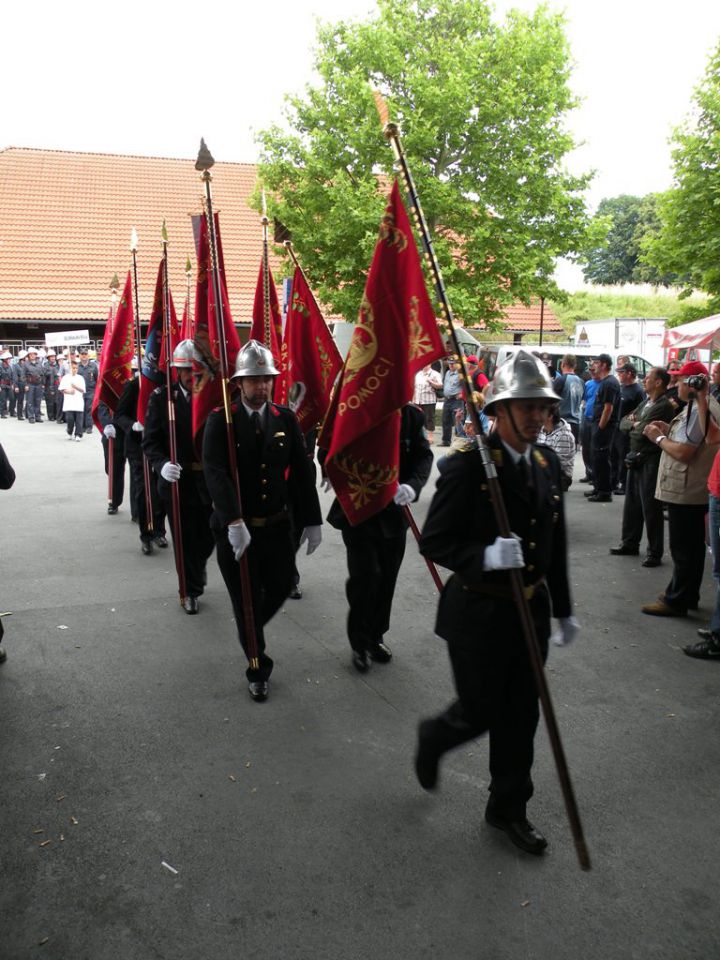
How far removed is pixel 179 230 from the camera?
3141cm

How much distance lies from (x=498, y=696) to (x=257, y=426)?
96.3 inches

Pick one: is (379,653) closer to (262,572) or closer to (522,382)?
(262,572)

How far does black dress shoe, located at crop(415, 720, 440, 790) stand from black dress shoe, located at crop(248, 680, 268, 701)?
57.2 inches

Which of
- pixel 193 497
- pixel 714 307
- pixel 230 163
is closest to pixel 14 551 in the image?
pixel 193 497

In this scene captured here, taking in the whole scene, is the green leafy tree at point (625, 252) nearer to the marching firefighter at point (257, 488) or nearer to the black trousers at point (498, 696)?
the marching firefighter at point (257, 488)

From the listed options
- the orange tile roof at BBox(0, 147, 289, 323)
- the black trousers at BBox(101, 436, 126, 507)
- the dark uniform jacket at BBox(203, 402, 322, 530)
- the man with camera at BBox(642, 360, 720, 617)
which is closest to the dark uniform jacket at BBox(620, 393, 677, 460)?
the man with camera at BBox(642, 360, 720, 617)

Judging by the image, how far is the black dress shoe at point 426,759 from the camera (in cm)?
348

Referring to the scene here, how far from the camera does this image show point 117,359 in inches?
379

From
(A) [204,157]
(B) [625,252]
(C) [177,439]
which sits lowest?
(C) [177,439]

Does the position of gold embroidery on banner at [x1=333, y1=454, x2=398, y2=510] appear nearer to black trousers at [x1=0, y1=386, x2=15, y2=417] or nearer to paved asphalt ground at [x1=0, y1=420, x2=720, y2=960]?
paved asphalt ground at [x1=0, y1=420, x2=720, y2=960]

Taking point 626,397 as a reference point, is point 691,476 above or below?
below

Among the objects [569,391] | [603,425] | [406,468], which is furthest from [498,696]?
[569,391]

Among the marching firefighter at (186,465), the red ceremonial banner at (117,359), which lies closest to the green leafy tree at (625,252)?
the red ceremonial banner at (117,359)

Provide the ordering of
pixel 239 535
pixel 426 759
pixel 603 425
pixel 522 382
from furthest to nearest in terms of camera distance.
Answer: pixel 603 425 < pixel 239 535 < pixel 426 759 < pixel 522 382
